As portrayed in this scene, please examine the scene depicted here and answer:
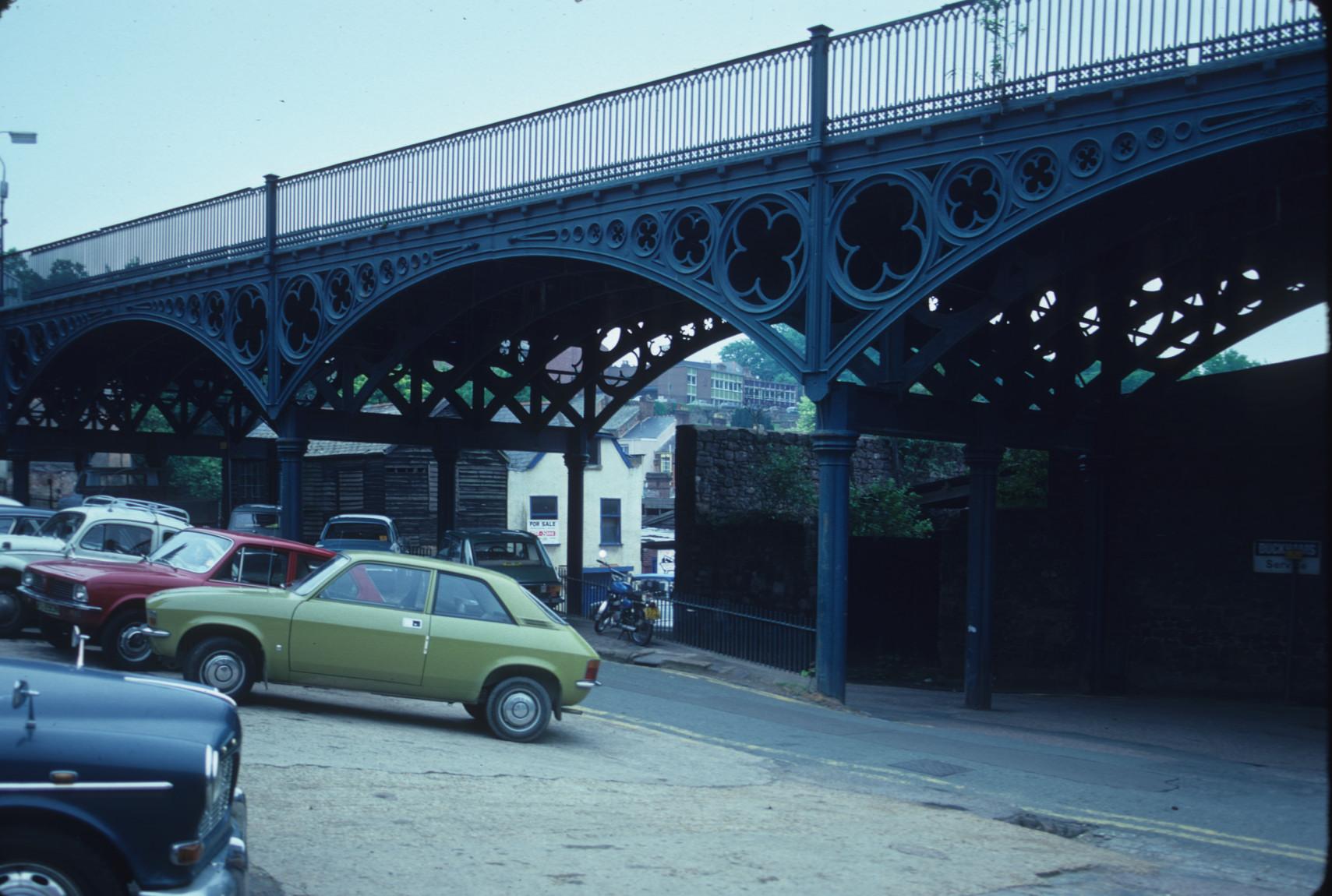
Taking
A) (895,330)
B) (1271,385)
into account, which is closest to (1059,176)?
(895,330)

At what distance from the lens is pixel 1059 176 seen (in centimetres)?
1355

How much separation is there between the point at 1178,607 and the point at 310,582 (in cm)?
1497

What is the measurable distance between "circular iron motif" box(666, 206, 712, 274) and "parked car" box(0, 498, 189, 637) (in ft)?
25.1

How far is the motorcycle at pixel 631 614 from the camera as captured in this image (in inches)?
851

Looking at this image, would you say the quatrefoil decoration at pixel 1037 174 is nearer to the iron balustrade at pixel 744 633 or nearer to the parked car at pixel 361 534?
the iron balustrade at pixel 744 633

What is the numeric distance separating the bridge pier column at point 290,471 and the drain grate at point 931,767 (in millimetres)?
16518

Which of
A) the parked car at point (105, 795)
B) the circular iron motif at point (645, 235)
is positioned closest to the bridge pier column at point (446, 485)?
the circular iron motif at point (645, 235)

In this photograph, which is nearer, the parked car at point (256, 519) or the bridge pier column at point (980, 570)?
the bridge pier column at point (980, 570)

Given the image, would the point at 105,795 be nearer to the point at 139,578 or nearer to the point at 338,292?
the point at 139,578

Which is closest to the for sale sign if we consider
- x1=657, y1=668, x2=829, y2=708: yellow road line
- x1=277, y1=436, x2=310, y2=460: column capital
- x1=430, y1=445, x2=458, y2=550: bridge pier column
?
x1=657, y1=668, x2=829, y2=708: yellow road line

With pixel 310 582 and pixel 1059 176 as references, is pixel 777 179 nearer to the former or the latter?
pixel 1059 176

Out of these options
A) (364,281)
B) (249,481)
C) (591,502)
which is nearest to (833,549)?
(364,281)

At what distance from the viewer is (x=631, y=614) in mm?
21703

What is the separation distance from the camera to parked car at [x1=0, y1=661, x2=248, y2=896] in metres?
4.65
